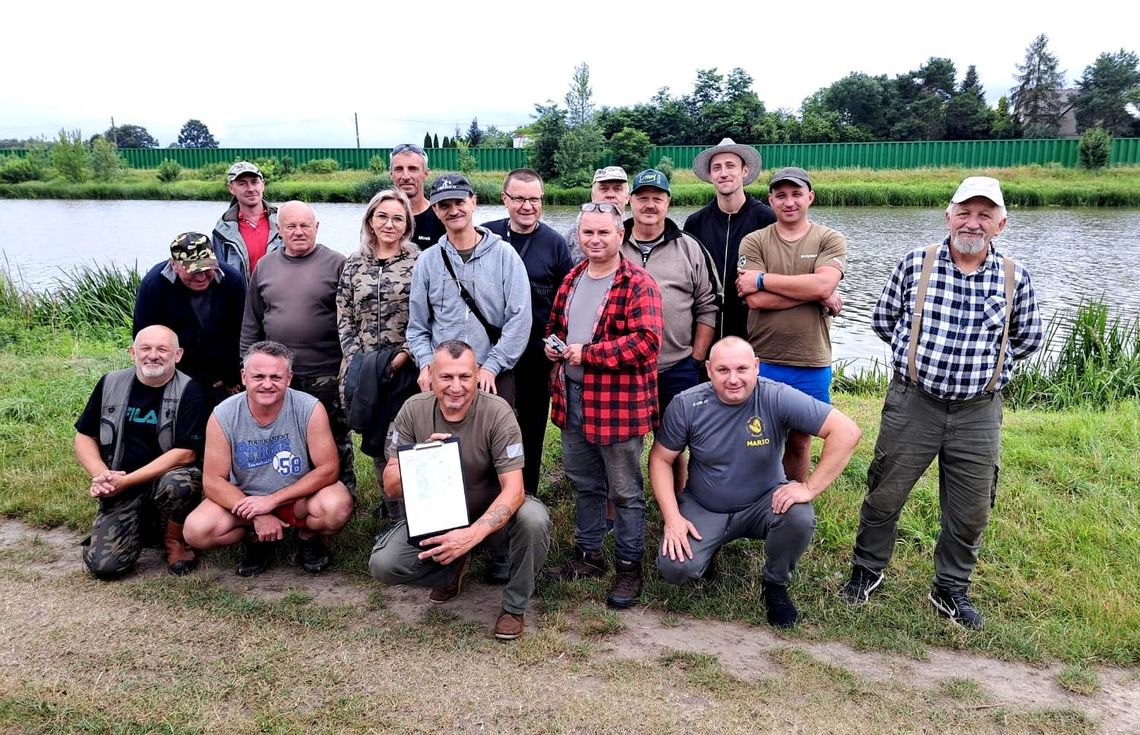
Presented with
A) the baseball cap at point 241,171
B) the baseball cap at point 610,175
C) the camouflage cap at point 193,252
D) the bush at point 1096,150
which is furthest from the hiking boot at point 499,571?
the bush at point 1096,150

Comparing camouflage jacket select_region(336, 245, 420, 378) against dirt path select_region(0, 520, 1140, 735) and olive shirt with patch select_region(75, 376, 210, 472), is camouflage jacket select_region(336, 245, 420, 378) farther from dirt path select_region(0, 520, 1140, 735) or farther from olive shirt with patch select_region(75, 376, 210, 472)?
dirt path select_region(0, 520, 1140, 735)

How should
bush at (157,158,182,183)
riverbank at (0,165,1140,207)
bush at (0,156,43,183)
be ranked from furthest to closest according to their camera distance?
bush at (0,156,43,183)
bush at (157,158,182,183)
riverbank at (0,165,1140,207)

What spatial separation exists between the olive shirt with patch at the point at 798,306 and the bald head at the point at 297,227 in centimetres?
238

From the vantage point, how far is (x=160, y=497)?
426 cm

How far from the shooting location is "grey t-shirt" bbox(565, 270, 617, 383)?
3.86 meters

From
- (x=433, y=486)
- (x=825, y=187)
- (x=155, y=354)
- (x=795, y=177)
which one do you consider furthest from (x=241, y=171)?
(x=825, y=187)

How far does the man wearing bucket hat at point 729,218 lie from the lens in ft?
14.8

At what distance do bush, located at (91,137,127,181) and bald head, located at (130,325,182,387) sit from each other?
52013 millimetres

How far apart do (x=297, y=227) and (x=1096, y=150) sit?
144ft

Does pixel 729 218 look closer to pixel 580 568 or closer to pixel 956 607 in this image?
pixel 580 568

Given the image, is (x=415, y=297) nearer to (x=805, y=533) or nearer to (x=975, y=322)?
(x=805, y=533)

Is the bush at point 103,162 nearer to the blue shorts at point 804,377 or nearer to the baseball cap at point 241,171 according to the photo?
the baseball cap at point 241,171

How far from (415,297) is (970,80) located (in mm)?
64289

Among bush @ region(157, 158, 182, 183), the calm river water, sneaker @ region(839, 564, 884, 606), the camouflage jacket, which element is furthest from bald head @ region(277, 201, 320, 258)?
bush @ region(157, 158, 182, 183)
